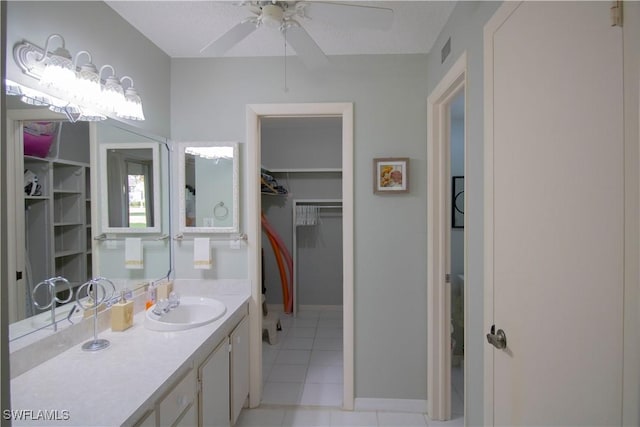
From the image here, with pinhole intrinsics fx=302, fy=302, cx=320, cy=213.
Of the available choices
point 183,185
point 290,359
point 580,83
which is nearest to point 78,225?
point 183,185

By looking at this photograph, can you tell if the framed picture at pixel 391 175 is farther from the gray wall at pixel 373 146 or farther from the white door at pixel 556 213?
the white door at pixel 556 213

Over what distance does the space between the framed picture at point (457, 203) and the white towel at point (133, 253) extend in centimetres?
278

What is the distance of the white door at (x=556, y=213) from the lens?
2.42 ft

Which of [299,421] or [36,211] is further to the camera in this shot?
[299,421]

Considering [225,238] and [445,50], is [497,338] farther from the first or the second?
[225,238]

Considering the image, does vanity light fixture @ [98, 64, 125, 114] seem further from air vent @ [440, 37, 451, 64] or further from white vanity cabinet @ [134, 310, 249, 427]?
air vent @ [440, 37, 451, 64]

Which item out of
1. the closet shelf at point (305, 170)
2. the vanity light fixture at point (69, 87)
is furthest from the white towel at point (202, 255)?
the closet shelf at point (305, 170)

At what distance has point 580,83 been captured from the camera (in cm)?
79

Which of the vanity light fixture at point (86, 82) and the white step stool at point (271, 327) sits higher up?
the vanity light fixture at point (86, 82)

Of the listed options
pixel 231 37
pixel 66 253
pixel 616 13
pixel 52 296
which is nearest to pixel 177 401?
pixel 52 296

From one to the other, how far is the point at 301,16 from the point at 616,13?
1.14 metres

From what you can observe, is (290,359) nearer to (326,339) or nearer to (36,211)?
(326,339)

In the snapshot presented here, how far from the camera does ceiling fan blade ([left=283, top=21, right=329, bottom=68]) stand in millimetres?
1425

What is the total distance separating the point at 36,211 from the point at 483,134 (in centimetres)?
192
